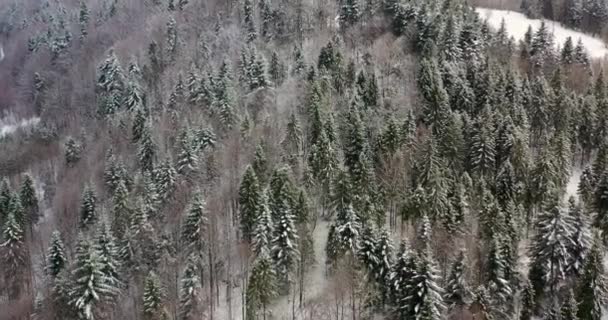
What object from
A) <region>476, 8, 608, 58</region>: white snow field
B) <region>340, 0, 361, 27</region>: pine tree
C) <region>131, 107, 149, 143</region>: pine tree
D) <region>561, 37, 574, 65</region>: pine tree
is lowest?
<region>131, 107, 149, 143</region>: pine tree

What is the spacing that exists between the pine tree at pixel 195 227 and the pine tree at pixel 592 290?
121 feet

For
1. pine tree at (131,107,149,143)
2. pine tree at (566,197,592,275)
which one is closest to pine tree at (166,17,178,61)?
pine tree at (131,107,149,143)

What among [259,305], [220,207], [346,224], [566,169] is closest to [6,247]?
[220,207]

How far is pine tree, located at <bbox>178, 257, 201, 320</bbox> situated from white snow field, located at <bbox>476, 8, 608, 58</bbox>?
7765cm

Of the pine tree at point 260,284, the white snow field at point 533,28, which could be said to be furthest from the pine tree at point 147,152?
the white snow field at point 533,28

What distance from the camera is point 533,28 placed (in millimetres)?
121000

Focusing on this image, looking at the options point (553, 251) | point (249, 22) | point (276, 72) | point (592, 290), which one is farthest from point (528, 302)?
point (249, 22)

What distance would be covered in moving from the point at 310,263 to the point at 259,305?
7747 millimetres

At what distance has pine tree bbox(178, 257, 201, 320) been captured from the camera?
57.9 m

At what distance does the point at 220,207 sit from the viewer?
71500 millimetres

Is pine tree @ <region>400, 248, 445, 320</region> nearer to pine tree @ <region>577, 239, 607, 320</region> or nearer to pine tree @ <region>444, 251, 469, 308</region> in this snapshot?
pine tree @ <region>444, 251, 469, 308</region>

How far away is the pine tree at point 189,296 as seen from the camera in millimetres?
57875

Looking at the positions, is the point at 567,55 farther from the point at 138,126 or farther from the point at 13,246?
the point at 13,246

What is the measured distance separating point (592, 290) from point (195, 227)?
125ft
